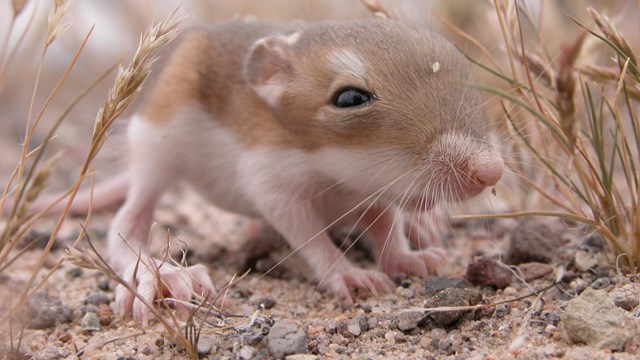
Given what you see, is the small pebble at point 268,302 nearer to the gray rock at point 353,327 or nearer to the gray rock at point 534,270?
the gray rock at point 353,327

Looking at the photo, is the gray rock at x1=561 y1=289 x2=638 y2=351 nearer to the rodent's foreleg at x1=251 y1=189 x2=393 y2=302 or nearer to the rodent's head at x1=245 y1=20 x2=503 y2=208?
the rodent's head at x1=245 y1=20 x2=503 y2=208

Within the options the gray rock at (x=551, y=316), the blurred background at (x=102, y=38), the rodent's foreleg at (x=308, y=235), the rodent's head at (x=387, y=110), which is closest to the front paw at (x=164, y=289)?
the rodent's foreleg at (x=308, y=235)

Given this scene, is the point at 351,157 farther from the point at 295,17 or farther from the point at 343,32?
the point at 295,17

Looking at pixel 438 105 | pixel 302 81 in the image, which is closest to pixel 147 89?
pixel 302 81

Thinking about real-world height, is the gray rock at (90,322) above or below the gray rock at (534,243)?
below

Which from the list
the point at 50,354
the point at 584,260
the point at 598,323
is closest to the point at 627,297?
the point at 598,323

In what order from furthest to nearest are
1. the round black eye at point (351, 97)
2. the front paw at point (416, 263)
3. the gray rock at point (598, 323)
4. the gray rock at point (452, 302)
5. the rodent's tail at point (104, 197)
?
the rodent's tail at point (104, 197)
the front paw at point (416, 263)
the round black eye at point (351, 97)
the gray rock at point (452, 302)
the gray rock at point (598, 323)

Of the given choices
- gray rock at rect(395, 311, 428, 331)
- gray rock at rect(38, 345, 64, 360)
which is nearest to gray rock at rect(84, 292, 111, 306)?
gray rock at rect(38, 345, 64, 360)
